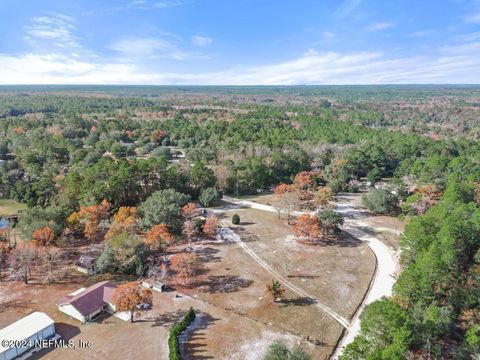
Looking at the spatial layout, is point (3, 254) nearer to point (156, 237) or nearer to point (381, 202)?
point (156, 237)

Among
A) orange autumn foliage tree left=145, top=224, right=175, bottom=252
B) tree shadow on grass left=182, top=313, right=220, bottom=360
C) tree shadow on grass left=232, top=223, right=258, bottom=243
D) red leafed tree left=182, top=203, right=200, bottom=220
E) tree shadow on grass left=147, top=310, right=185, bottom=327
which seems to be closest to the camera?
tree shadow on grass left=182, top=313, right=220, bottom=360

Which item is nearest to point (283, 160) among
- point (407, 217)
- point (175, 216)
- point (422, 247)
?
point (407, 217)

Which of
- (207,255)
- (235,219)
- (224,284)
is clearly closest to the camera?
(224,284)

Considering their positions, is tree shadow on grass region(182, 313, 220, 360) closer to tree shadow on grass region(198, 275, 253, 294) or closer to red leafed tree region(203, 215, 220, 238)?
tree shadow on grass region(198, 275, 253, 294)

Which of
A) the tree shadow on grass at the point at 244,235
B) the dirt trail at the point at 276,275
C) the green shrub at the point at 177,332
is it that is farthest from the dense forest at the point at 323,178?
the green shrub at the point at 177,332

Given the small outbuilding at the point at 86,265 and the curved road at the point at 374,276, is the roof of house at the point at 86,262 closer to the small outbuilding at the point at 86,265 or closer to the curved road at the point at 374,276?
the small outbuilding at the point at 86,265

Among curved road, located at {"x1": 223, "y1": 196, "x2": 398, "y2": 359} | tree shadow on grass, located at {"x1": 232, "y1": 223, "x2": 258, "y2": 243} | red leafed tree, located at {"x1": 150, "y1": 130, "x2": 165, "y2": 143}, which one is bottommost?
curved road, located at {"x1": 223, "y1": 196, "x2": 398, "y2": 359}

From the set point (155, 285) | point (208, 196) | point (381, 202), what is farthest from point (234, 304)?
point (381, 202)

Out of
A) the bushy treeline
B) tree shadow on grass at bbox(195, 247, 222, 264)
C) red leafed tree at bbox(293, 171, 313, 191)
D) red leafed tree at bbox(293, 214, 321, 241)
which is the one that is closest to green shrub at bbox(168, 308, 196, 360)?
tree shadow on grass at bbox(195, 247, 222, 264)
